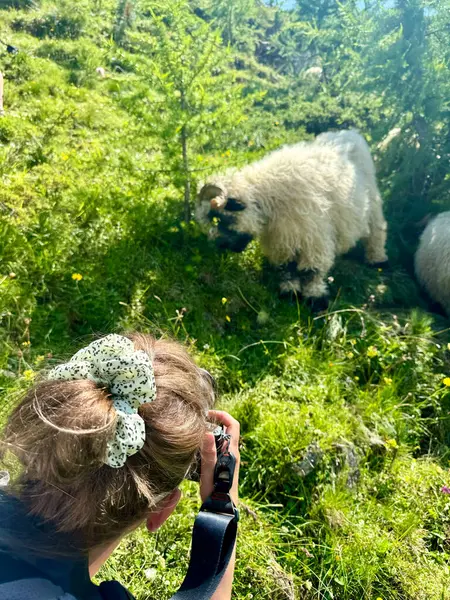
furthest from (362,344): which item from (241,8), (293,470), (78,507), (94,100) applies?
(241,8)

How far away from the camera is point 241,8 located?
13.4 metres

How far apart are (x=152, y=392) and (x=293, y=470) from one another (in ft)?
7.42

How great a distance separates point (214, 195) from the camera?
4598 mm

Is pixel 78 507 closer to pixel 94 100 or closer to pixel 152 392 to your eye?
pixel 152 392

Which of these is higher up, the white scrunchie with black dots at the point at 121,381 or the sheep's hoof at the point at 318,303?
the white scrunchie with black dots at the point at 121,381

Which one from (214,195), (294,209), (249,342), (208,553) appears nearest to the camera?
(208,553)

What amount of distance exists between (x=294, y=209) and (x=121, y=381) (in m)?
3.96

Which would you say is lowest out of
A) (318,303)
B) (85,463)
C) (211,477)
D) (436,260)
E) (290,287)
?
(318,303)

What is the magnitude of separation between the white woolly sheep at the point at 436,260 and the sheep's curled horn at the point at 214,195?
307cm

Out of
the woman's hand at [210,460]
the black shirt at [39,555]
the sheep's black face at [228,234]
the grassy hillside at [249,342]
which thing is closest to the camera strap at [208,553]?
the woman's hand at [210,460]

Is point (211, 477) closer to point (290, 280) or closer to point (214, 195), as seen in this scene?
point (214, 195)

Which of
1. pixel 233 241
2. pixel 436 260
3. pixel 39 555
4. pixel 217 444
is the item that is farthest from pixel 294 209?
pixel 39 555

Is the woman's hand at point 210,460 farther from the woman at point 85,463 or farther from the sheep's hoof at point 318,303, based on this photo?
the sheep's hoof at point 318,303

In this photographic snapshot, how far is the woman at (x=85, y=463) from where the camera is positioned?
1135 mm
